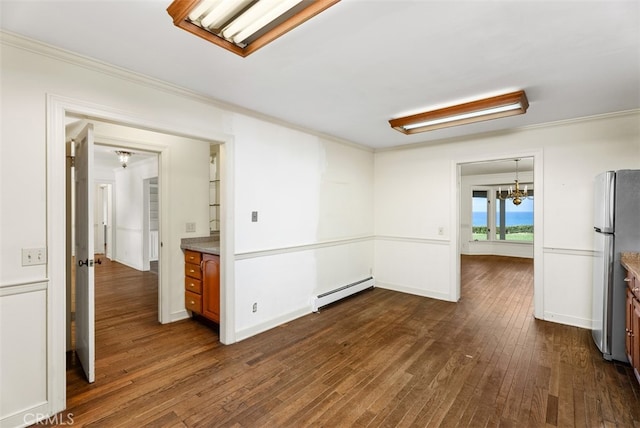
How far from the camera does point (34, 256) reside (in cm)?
193

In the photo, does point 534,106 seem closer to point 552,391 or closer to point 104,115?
point 552,391

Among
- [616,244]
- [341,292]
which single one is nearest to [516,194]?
[616,244]

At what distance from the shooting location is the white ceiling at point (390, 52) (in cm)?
162

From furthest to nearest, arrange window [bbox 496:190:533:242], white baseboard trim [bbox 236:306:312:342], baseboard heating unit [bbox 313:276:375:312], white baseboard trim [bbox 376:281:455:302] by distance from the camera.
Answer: window [bbox 496:190:533:242] → white baseboard trim [bbox 376:281:455:302] → baseboard heating unit [bbox 313:276:375:312] → white baseboard trim [bbox 236:306:312:342]

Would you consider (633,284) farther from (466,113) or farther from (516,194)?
(516,194)

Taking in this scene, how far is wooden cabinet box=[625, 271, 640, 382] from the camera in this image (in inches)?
87.8

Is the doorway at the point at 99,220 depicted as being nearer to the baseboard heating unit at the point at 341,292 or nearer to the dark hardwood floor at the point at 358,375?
the dark hardwood floor at the point at 358,375

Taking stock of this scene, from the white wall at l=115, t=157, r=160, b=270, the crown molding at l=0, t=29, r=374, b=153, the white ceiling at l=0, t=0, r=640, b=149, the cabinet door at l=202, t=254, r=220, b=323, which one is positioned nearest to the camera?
the white ceiling at l=0, t=0, r=640, b=149

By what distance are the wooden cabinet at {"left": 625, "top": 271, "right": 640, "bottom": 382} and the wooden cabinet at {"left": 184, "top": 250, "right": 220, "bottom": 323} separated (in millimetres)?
3735

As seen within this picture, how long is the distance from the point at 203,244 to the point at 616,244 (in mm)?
4451

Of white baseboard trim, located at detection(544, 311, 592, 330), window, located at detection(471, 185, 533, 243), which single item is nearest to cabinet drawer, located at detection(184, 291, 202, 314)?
white baseboard trim, located at detection(544, 311, 592, 330)

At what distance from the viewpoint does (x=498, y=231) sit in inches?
364

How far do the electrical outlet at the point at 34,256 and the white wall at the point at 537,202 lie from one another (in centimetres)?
445

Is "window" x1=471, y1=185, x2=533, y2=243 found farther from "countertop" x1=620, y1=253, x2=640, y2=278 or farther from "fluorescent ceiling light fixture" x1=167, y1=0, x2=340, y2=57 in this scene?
"fluorescent ceiling light fixture" x1=167, y1=0, x2=340, y2=57
